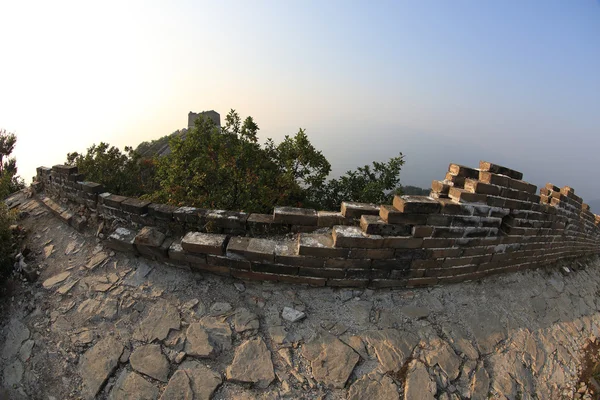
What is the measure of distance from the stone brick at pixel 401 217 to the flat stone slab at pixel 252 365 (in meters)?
1.44

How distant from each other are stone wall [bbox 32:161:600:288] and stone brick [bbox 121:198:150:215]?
0.04 ft

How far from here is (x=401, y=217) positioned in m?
2.35

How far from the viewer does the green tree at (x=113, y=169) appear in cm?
559

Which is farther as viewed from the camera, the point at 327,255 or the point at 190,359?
the point at 327,255

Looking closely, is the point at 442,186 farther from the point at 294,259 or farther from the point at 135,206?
the point at 135,206

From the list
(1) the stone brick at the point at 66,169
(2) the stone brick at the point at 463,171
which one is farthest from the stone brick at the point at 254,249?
(1) the stone brick at the point at 66,169

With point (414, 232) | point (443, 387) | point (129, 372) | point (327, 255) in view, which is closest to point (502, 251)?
point (414, 232)

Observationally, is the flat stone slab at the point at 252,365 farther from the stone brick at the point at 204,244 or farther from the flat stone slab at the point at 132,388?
the stone brick at the point at 204,244

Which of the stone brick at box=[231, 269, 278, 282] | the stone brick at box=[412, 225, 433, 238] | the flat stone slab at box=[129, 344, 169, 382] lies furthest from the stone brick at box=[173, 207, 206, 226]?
the stone brick at box=[412, 225, 433, 238]

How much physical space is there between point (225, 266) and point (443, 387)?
6.52 ft

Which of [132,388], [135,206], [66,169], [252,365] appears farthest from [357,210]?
[66,169]

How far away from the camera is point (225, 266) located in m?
2.54

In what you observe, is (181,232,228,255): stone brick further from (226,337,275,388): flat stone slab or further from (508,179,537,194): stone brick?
(508,179,537,194): stone brick

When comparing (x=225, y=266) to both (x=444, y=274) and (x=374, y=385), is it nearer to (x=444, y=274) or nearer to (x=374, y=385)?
(x=374, y=385)
